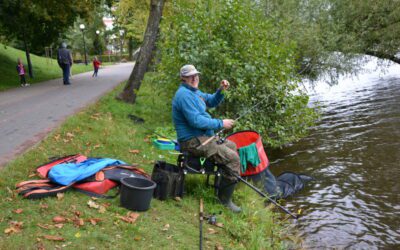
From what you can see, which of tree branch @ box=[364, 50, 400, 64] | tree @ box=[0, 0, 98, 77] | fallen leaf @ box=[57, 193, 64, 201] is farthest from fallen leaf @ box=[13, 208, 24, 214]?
tree branch @ box=[364, 50, 400, 64]

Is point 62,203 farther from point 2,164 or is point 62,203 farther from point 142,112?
point 142,112

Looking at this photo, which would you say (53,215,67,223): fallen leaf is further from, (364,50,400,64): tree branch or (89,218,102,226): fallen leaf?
(364,50,400,64): tree branch

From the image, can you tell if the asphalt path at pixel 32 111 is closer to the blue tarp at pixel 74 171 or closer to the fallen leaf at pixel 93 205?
the blue tarp at pixel 74 171

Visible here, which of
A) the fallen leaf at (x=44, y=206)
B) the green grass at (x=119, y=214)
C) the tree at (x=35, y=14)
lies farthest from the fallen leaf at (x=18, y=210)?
the tree at (x=35, y=14)

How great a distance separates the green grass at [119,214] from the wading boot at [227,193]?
12 centimetres

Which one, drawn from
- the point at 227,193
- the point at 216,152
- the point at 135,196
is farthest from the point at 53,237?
the point at 227,193

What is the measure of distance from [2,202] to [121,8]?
2494cm

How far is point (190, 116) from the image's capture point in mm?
5488

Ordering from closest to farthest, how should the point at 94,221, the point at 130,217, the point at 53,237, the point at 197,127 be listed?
the point at 53,237, the point at 94,221, the point at 130,217, the point at 197,127

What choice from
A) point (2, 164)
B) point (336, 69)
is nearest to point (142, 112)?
point (2, 164)

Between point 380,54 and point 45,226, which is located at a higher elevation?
point 380,54

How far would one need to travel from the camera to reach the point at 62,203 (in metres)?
4.97

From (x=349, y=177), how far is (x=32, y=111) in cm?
841

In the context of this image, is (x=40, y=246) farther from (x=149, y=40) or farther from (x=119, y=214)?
(x=149, y=40)
